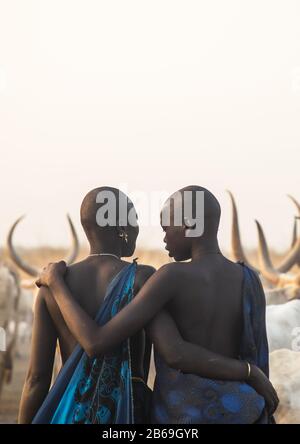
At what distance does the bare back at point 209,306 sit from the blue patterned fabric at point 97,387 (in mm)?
193

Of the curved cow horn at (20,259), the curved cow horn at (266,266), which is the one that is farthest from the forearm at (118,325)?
the curved cow horn at (20,259)

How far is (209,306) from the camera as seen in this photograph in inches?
124

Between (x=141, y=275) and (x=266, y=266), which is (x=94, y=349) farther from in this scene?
(x=266, y=266)

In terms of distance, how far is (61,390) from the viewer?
319 centimetres

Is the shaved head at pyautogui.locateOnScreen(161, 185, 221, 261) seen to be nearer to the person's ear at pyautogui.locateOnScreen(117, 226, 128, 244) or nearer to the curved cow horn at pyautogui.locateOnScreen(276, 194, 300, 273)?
the person's ear at pyautogui.locateOnScreen(117, 226, 128, 244)

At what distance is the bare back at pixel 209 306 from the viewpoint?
314 cm

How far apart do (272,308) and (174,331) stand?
4.10 meters

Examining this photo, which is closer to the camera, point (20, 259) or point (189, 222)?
point (189, 222)

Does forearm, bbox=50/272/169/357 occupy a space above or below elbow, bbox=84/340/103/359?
above

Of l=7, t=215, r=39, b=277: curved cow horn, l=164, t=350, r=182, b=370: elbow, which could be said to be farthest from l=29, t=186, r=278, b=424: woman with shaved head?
l=7, t=215, r=39, b=277: curved cow horn

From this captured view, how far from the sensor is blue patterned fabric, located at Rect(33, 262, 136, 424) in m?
3.17

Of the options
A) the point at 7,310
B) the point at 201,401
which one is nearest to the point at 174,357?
the point at 201,401

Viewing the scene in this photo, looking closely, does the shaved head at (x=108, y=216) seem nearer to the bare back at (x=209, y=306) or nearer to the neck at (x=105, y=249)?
the neck at (x=105, y=249)
